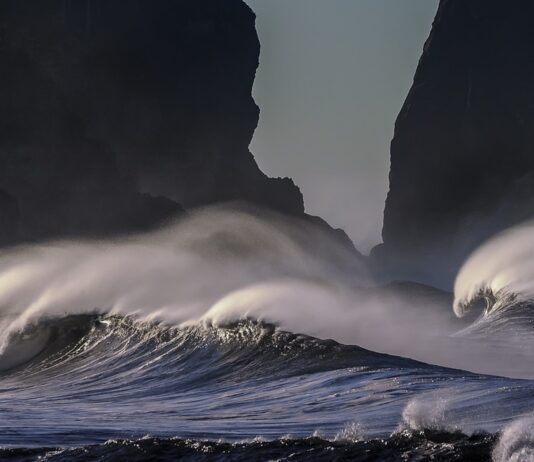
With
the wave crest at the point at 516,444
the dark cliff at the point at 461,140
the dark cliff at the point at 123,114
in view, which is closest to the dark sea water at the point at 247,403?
the wave crest at the point at 516,444

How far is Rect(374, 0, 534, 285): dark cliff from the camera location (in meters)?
149

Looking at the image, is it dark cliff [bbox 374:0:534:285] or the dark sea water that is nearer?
the dark sea water

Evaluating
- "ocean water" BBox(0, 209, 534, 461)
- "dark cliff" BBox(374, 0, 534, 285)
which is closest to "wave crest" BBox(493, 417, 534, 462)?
"ocean water" BBox(0, 209, 534, 461)

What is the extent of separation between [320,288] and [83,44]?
9708 cm

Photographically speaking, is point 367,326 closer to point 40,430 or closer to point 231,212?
point 40,430

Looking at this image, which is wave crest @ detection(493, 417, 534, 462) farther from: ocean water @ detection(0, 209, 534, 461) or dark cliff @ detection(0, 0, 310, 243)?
dark cliff @ detection(0, 0, 310, 243)

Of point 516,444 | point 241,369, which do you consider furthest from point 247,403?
point 516,444

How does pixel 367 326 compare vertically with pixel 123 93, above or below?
below

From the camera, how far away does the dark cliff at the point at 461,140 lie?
489 feet

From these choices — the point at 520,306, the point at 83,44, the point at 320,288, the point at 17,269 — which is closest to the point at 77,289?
the point at 320,288

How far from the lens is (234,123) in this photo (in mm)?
147500

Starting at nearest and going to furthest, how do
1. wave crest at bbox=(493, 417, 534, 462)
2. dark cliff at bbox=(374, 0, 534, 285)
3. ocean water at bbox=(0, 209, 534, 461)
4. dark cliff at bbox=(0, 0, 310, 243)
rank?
wave crest at bbox=(493, 417, 534, 462)
ocean water at bbox=(0, 209, 534, 461)
dark cliff at bbox=(0, 0, 310, 243)
dark cliff at bbox=(374, 0, 534, 285)

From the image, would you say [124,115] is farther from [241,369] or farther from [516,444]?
[516,444]

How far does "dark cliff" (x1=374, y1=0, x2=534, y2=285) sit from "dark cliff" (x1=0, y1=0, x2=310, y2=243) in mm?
23730
